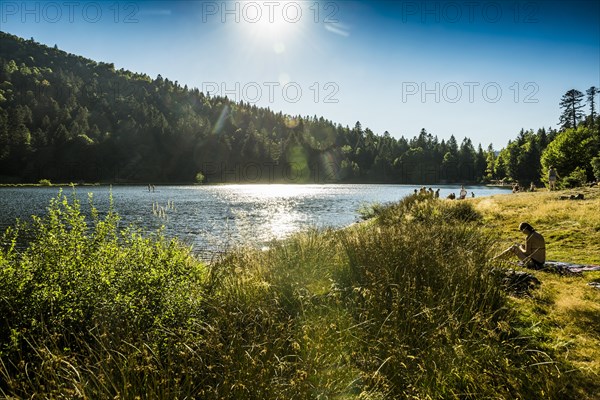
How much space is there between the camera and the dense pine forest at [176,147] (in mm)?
122438

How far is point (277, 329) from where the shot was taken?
4.09 meters

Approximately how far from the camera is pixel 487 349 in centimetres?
416

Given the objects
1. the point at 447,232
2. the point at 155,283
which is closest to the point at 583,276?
the point at 447,232

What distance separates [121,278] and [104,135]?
15959 cm

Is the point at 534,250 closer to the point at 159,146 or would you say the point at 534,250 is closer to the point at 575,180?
the point at 575,180

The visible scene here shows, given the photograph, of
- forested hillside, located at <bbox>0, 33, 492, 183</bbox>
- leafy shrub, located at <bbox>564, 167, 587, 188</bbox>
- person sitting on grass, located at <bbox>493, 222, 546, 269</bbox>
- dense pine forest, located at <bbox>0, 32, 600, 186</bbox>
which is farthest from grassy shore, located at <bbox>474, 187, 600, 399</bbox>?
forested hillside, located at <bbox>0, 33, 492, 183</bbox>

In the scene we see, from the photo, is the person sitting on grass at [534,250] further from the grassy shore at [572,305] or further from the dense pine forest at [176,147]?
the dense pine forest at [176,147]

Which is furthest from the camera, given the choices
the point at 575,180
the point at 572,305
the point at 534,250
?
the point at 575,180

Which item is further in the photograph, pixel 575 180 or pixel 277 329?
pixel 575 180

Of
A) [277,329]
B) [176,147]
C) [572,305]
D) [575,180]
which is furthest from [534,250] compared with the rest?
[176,147]

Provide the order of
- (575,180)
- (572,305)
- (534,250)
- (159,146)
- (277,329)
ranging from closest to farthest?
1. (277,329)
2. (572,305)
3. (534,250)
4. (575,180)
5. (159,146)

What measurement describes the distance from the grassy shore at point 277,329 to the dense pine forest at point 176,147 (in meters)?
110

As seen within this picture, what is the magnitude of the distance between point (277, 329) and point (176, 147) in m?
156

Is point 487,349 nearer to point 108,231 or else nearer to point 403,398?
point 403,398
